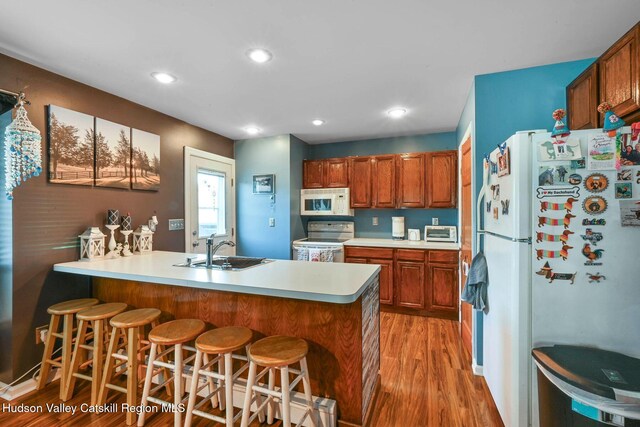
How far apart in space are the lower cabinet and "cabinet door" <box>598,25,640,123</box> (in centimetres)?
204

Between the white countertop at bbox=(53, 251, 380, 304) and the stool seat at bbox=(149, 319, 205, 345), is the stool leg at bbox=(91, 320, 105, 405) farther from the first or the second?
the stool seat at bbox=(149, 319, 205, 345)

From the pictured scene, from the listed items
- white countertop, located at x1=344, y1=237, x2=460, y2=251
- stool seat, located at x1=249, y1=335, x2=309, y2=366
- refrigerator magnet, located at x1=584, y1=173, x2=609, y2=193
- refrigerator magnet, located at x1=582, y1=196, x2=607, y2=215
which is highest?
refrigerator magnet, located at x1=584, y1=173, x2=609, y2=193

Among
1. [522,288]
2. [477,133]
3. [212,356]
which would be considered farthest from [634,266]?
[212,356]

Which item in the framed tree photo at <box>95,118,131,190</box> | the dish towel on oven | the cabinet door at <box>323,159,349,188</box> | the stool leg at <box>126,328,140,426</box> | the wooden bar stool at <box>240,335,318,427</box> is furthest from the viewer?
the cabinet door at <box>323,159,349,188</box>

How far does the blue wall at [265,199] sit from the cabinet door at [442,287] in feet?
6.16

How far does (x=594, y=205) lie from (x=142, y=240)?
10.8 ft

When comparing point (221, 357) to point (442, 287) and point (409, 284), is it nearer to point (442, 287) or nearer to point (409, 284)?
point (409, 284)

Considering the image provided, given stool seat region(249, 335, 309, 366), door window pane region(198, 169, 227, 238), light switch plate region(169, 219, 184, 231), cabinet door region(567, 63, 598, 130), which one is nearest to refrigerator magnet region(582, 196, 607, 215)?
cabinet door region(567, 63, 598, 130)

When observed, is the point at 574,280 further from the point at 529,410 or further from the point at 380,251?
the point at 380,251

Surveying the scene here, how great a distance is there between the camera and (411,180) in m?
3.78

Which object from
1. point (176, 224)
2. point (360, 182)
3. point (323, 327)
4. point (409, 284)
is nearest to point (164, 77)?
point (176, 224)

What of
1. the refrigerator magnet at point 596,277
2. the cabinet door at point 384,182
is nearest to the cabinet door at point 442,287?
the cabinet door at point 384,182

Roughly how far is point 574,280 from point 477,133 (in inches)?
51.6

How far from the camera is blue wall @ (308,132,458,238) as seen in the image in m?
3.89
